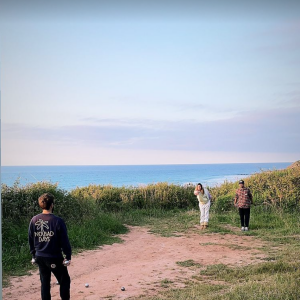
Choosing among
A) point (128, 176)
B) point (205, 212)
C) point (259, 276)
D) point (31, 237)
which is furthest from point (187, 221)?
point (128, 176)

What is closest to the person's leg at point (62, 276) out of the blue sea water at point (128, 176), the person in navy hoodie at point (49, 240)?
the person in navy hoodie at point (49, 240)

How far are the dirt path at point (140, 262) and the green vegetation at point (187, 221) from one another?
29 cm

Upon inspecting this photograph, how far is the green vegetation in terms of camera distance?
5.08 metres

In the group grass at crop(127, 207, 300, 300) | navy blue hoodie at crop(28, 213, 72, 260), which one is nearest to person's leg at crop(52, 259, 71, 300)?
navy blue hoodie at crop(28, 213, 72, 260)

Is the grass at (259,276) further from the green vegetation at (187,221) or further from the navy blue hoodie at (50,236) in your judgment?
the navy blue hoodie at (50,236)

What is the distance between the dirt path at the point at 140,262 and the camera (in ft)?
17.7

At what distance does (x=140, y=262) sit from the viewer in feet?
23.7

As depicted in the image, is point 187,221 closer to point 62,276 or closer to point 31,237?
point 62,276

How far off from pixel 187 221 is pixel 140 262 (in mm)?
5400

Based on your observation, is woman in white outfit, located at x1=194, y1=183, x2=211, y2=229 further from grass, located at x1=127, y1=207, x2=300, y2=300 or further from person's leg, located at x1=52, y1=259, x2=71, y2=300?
person's leg, located at x1=52, y1=259, x2=71, y2=300

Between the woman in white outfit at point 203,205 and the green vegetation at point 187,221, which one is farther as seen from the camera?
the woman in white outfit at point 203,205

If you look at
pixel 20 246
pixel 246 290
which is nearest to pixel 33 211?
pixel 20 246

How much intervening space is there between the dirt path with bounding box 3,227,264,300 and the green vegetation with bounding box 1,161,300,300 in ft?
0.96

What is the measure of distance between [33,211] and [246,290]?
6.98m
